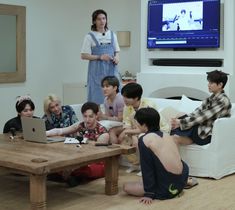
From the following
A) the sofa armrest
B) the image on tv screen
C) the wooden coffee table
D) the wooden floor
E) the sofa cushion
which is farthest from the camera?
the image on tv screen

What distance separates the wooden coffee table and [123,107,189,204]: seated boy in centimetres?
25

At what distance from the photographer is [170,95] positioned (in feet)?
24.1

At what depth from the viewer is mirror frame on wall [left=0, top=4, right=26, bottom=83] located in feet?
22.6

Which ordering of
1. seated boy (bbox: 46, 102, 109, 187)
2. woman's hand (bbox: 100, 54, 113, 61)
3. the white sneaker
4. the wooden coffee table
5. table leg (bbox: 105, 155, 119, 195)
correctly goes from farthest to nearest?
woman's hand (bbox: 100, 54, 113, 61) < the white sneaker < seated boy (bbox: 46, 102, 109, 187) < table leg (bbox: 105, 155, 119, 195) < the wooden coffee table

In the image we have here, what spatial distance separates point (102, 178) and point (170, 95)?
285 cm

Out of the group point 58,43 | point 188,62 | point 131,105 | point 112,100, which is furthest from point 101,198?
point 58,43

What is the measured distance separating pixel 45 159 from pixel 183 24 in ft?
12.9

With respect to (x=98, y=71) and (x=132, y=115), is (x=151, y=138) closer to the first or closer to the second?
(x=132, y=115)

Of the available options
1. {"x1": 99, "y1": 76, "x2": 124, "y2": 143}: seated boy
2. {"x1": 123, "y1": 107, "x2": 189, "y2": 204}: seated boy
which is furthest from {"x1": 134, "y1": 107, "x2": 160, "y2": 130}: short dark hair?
{"x1": 99, "y1": 76, "x2": 124, "y2": 143}: seated boy

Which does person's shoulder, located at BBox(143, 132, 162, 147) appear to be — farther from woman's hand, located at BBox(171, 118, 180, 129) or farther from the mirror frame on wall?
the mirror frame on wall

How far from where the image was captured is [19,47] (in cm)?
701

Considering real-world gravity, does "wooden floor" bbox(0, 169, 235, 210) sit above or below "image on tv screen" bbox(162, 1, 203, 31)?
below

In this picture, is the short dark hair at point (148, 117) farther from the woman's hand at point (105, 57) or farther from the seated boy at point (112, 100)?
the woman's hand at point (105, 57)

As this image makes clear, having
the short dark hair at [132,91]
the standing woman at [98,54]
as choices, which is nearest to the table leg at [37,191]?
the short dark hair at [132,91]
